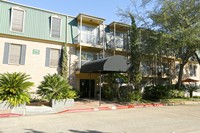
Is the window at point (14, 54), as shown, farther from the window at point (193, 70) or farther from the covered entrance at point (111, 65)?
the window at point (193, 70)

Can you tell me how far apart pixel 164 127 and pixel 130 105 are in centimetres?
710

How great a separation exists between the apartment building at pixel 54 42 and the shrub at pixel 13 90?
521 cm

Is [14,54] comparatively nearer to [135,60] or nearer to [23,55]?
[23,55]

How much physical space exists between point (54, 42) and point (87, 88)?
6068 millimetres

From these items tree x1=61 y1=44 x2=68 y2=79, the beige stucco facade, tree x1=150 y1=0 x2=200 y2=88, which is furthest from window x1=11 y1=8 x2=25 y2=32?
tree x1=150 y1=0 x2=200 y2=88

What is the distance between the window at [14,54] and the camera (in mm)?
16516

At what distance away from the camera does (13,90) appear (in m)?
11.3

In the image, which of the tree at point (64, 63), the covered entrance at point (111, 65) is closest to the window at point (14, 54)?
the tree at point (64, 63)

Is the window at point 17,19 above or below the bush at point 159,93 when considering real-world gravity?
above

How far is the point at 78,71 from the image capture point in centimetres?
1886

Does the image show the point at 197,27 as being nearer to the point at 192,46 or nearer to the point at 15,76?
the point at 192,46

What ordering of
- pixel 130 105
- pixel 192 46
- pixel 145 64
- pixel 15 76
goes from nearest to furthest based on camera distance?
1. pixel 15 76
2. pixel 130 105
3. pixel 192 46
4. pixel 145 64

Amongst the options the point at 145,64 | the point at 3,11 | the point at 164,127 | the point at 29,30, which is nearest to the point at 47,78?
the point at 29,30

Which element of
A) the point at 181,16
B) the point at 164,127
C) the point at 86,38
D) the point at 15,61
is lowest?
the point at 164,127
